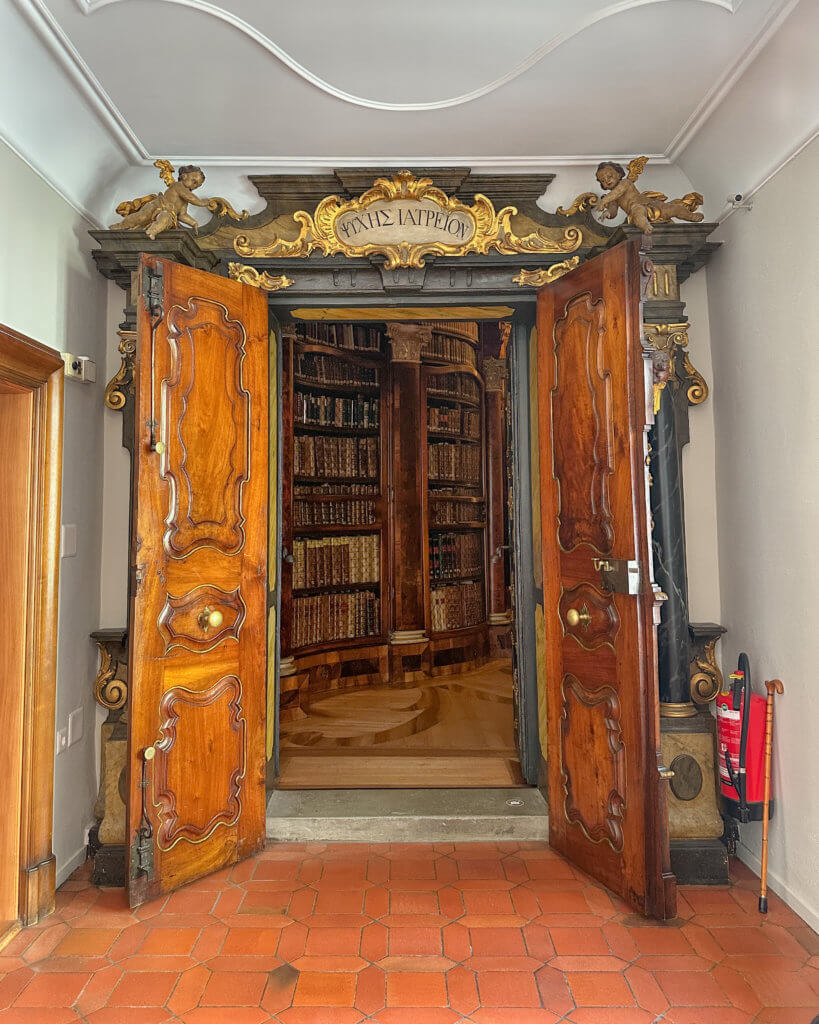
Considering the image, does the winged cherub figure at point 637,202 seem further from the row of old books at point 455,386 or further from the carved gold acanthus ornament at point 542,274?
the row of old books at point 455,386

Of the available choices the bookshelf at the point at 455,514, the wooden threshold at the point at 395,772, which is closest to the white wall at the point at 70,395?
the wooden threshold at the point at 395,772

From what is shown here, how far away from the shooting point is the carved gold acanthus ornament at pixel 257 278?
118 inches

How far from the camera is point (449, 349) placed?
601 cm

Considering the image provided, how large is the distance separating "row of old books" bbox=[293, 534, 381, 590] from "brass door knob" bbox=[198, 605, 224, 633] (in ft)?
7.65

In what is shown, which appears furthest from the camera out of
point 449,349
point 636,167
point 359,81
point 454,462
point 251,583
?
point 454,462

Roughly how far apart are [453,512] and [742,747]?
3.81 metres

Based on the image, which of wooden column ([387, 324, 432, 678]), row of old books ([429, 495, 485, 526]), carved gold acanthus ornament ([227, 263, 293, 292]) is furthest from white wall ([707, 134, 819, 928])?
row of old books ([429, 495, 485, 526])

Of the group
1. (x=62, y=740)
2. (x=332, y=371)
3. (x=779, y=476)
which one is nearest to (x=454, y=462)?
(x=332, y=371)

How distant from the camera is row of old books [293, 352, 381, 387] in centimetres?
523

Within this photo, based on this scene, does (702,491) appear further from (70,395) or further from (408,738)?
(70,395)

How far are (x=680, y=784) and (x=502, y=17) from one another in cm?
302

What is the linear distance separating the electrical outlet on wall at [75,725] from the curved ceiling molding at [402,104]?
2618 millimetres

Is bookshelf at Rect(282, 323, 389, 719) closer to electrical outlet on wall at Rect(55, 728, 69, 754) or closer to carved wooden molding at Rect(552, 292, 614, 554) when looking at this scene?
electrical outlet on wall at Rect(55, 728, 69, 754)

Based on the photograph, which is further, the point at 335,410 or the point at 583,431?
the point at 335,410
